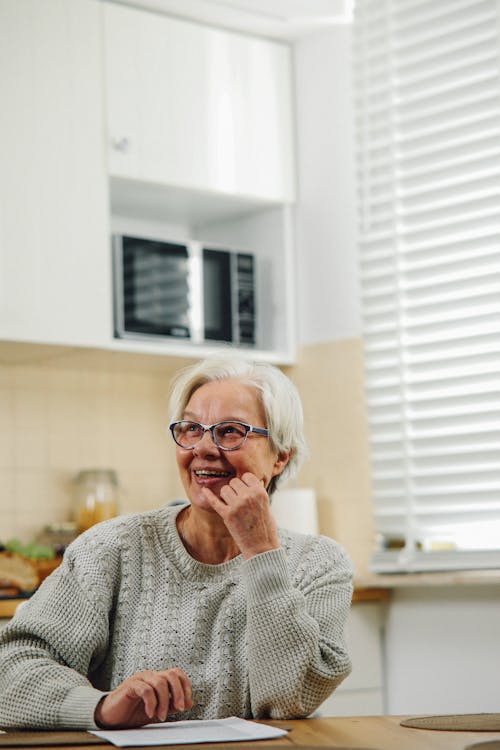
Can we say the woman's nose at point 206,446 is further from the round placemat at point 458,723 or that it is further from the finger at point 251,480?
the round placemat at point 458,723

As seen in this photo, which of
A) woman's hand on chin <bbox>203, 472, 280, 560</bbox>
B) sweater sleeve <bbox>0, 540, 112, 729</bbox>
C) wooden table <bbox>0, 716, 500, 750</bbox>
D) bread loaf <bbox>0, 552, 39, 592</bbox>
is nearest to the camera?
wooden table <bbox>0, 716, 500, 750</bbox>

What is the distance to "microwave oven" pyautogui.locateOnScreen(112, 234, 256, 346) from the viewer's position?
3367mm

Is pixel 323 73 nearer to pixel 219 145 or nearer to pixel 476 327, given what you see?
pixel 219 145

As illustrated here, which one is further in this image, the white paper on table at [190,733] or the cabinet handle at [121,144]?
the cabinet handle at [121,144]

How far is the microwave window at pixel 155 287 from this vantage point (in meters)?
3.38

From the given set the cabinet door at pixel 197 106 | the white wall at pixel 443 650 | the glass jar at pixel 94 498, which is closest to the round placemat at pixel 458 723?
the white wall at pixel 443 650

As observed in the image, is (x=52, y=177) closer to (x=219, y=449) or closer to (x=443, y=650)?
(x=219, y=449)

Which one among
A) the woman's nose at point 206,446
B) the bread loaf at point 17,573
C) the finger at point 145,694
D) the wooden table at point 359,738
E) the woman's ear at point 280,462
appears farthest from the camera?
the bread loaf at point 17,573

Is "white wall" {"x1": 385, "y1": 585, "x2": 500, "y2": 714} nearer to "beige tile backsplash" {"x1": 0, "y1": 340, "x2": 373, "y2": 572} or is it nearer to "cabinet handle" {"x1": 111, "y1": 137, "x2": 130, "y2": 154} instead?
"beige tile backsplash" {"x1": 0, "y1": 340, "x2": 373, "y2": 572}

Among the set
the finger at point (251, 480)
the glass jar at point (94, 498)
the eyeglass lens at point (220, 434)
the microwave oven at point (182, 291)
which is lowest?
the glass jar at point (94, 498)

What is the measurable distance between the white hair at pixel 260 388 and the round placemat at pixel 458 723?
0.56 metres

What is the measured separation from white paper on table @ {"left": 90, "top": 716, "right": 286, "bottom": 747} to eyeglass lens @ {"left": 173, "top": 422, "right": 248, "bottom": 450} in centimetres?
47

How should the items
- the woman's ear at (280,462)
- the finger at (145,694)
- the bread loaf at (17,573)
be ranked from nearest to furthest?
1. the finger at (145,694)
2. the woman's ear at (280,462)
3. the bread loaf at (17,573)

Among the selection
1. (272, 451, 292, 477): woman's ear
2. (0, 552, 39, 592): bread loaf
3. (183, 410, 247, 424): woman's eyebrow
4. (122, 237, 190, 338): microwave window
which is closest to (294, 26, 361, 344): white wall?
(122, 237, 190, 338): microwave window
